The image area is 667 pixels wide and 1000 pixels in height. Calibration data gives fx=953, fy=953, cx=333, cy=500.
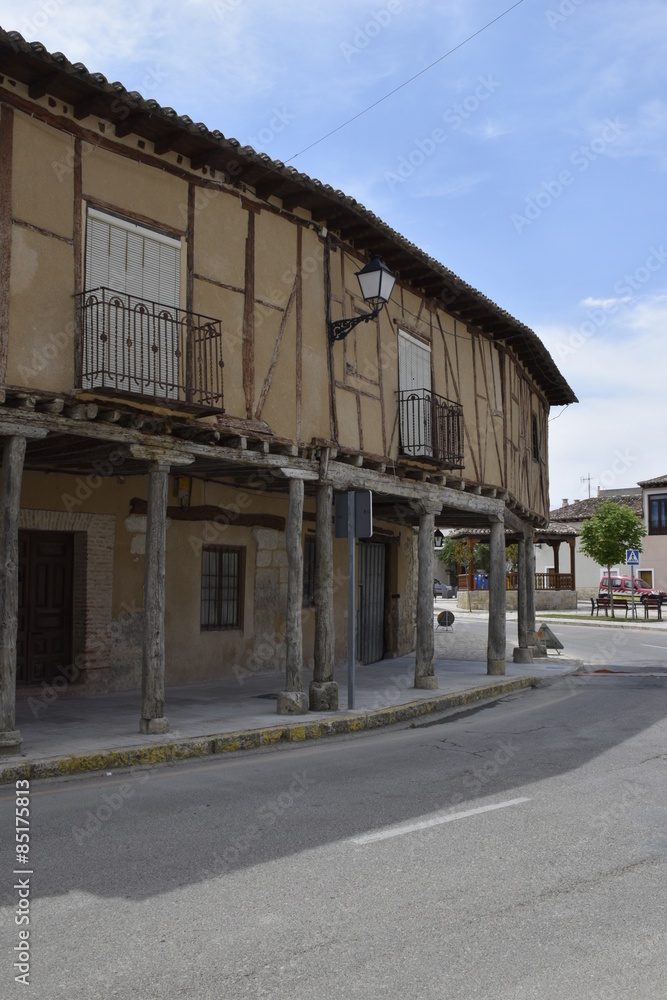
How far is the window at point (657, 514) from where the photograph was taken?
197 feet

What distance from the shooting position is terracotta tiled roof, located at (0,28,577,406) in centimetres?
877

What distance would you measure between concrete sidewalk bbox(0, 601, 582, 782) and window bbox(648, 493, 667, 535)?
45423 millimetres

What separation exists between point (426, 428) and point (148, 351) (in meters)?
6.01

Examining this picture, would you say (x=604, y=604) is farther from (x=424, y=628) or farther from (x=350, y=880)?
(x=350, y=880)

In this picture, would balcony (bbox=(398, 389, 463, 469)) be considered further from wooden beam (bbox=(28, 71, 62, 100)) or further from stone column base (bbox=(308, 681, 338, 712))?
wooden beam (bbox=(28, 71, 62, 100))

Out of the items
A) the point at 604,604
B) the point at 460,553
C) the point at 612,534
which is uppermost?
the point at 612,534

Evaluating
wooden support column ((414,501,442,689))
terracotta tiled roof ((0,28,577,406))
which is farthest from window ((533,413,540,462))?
wooden support column ((414,501,442,689))

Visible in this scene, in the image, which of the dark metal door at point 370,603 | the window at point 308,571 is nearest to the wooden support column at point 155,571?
the window at point 308,571

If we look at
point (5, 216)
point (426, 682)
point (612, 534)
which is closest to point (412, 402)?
point (426, 682)

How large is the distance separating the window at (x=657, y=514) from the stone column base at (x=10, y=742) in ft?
186

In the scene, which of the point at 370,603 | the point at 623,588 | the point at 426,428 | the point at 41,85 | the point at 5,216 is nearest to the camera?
the point at 5,216

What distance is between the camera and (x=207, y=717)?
10938mm

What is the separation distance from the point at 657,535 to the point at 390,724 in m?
52.2

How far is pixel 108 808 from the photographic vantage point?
6.79 meters
